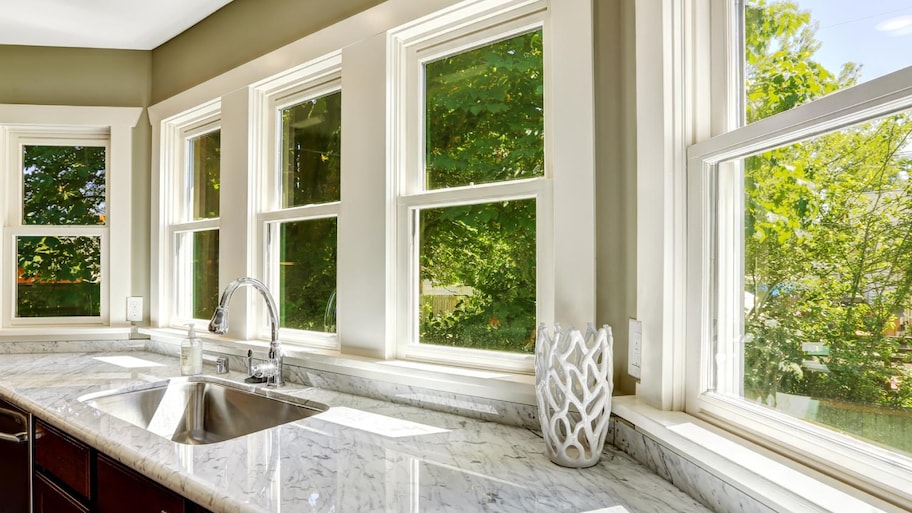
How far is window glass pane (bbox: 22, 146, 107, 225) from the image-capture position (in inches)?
115

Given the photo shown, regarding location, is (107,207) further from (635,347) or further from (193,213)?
(635,347)

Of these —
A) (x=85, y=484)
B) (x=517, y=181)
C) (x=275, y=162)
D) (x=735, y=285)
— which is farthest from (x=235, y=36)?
(x=735, y=285)

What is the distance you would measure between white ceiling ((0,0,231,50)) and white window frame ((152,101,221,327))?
459 mm

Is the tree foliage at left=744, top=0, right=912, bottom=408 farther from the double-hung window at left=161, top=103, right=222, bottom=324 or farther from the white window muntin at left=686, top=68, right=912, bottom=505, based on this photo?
the double-hung window at left=161, top=103, right=222, bottom=324

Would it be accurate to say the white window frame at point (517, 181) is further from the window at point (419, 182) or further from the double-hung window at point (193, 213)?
the double-hung window at point (193, 213)

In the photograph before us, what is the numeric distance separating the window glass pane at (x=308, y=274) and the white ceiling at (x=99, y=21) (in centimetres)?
117

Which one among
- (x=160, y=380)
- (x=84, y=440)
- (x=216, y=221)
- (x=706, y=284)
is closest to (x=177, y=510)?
(x=84, y=440)

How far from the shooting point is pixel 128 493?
50.8 inches

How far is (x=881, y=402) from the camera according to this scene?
0.73m

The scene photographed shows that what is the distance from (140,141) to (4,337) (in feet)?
3.96

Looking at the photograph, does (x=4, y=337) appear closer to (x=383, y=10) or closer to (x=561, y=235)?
(x=383, y=10)

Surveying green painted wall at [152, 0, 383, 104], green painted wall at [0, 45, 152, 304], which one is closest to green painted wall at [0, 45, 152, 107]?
green painted wall at [0, 45, 152, 304]

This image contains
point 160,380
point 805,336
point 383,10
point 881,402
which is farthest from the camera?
point 160,380

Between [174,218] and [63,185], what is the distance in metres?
0.69
